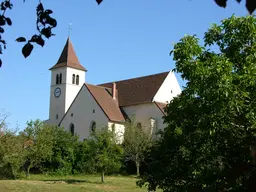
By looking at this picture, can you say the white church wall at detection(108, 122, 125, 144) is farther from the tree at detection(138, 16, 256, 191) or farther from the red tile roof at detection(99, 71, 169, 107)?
the tree at detection(138, 16, 256, 191)

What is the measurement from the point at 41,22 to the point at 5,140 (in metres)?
28.6

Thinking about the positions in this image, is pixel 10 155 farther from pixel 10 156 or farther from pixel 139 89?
pixel 139 89

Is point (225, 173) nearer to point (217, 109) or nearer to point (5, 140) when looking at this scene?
point (217, 109)

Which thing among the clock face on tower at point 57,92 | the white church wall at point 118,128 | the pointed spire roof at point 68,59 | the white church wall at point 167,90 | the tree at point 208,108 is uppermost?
the pointed spire roof at point 68,59

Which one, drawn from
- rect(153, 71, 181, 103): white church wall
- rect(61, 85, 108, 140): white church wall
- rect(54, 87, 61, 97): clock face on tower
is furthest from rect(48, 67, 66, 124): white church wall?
rect(153, 71, 181, 103): white church wall

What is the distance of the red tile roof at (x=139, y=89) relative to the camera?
5050cm

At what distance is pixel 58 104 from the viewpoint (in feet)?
195

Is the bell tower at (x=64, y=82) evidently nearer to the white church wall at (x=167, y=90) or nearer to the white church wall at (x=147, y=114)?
the white church wall at (x=147, y=114)

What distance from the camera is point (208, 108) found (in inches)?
441

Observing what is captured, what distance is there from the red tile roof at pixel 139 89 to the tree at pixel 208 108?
118 ft

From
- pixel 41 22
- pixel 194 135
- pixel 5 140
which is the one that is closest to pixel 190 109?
pixel 194 135

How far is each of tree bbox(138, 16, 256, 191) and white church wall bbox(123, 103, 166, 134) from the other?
33585mm

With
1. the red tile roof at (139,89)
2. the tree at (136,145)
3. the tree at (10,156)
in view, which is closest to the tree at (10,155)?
the tree at (10,156)

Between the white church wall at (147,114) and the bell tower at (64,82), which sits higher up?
the bell tower at (64,82)
